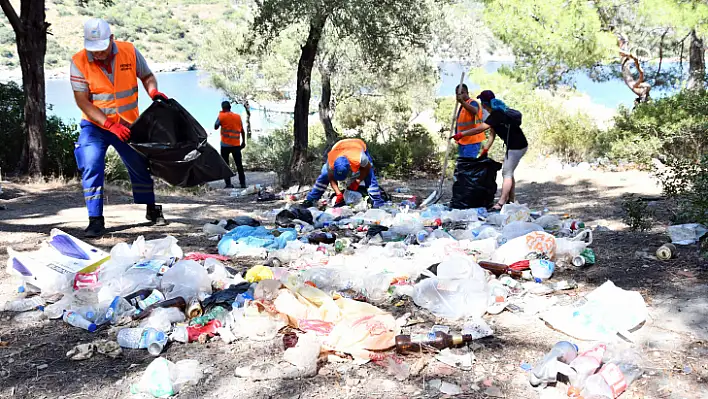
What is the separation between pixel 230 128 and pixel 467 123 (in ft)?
15.7

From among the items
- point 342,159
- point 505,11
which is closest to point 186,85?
point 505,11

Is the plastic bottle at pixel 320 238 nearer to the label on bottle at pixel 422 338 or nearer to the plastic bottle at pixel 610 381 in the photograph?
the label on bottle at pixel 422 338

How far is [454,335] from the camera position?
110 inches

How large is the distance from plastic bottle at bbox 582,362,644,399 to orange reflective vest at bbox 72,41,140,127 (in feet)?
12.9

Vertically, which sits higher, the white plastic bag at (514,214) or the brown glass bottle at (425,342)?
the white plastic bag at (514,214)

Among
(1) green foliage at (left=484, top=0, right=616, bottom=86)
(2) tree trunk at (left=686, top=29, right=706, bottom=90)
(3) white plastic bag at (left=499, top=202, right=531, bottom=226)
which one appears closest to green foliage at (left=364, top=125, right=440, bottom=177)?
(1) green foliage at (left=484, top=0, right=616, bottom=86)

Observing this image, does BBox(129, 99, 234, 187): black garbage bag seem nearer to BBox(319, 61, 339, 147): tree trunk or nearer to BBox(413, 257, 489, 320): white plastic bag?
BBox(413, 257, 489, 320): white plastic bag

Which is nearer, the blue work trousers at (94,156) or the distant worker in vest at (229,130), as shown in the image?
the blue work trousers at (94,156)

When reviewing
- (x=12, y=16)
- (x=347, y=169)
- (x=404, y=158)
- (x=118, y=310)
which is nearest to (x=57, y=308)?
(x=118, y=310)

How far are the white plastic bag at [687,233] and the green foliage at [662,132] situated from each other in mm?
4471

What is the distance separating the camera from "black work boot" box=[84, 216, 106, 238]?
4.83 m

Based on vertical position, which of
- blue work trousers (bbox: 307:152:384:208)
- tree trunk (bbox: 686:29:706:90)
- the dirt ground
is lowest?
the dirt ground

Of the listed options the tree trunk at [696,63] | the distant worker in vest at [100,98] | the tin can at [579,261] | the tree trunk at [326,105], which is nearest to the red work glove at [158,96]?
the distant worker in vest at [100,98]

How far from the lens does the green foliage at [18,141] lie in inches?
348
